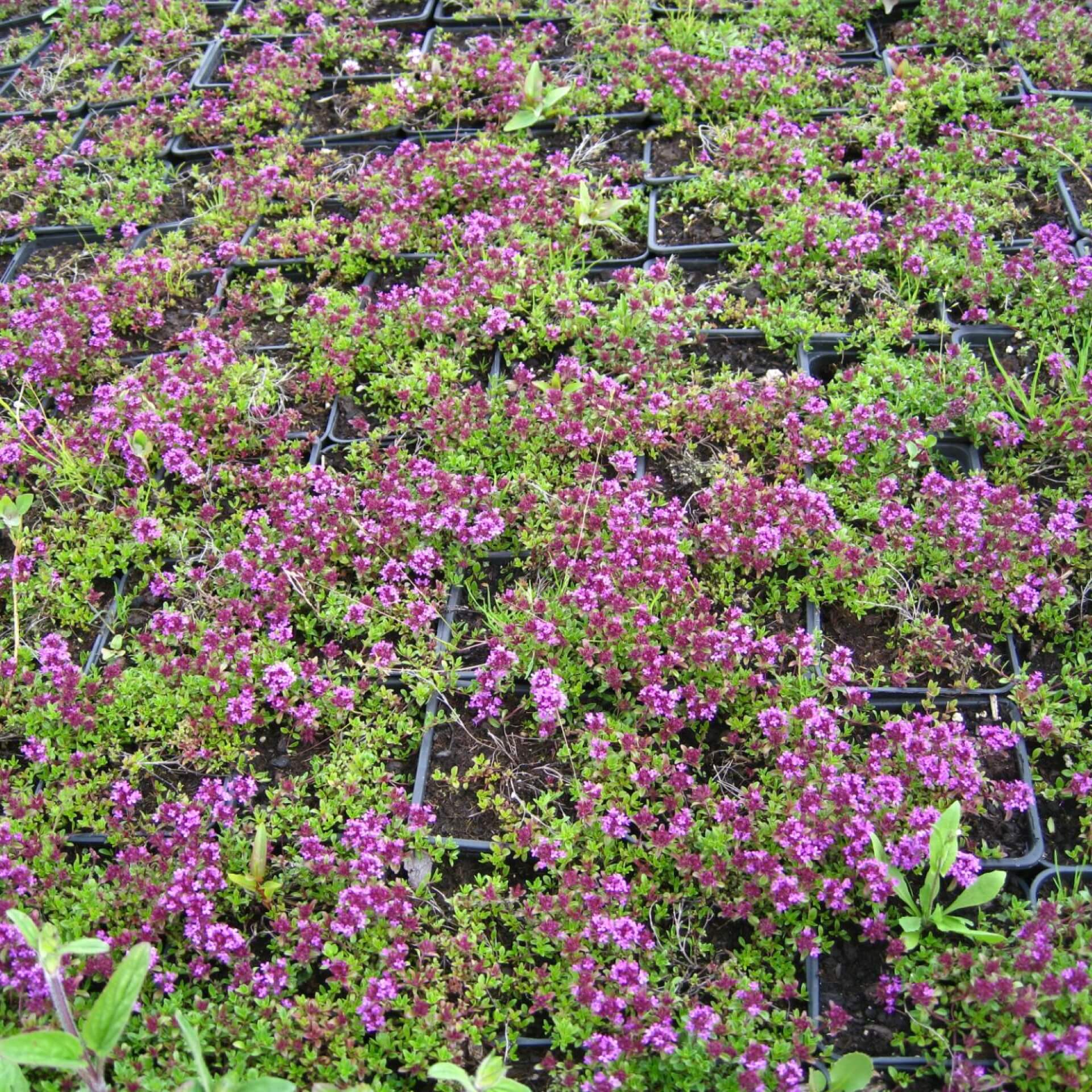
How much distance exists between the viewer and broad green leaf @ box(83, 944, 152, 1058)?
9.72 ft

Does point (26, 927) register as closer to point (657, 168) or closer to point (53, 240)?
point (53, 240)

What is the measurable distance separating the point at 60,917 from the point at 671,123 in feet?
16.8

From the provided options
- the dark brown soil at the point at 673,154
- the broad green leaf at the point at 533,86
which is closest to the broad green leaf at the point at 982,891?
the dark brown soil at the point at 673,154

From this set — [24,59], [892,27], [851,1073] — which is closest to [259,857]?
[851,1073]

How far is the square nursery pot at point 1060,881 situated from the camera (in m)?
3.45

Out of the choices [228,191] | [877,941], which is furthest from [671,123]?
[877,941]

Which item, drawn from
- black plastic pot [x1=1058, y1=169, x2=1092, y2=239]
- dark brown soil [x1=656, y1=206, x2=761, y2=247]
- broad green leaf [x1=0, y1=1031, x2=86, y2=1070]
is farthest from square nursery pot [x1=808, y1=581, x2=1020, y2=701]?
broad green leaf [x1=0, y1=1031, x2=86, y2=1070]

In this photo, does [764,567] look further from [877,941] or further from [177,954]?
[177,954]

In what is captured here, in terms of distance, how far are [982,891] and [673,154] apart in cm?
444

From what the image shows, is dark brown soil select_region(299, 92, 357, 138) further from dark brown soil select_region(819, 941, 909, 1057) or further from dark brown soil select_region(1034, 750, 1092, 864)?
dark brown soil select_region(819, 941, 909, 1057)

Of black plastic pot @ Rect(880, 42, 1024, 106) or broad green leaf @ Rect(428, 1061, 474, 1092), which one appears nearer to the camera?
broad green leaf @ Rect(428, 1061, 474, 1092)

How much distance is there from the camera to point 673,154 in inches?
244

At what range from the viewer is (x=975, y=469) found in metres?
4.58

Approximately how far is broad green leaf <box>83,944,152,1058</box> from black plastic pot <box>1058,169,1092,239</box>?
5245 millimetres
